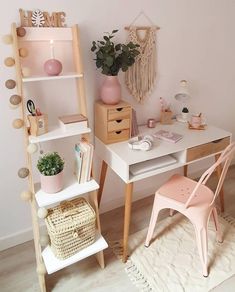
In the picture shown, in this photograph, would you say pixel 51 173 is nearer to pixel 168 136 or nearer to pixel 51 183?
pixel 51 183

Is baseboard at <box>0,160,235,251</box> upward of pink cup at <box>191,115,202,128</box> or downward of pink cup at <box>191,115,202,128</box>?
downward

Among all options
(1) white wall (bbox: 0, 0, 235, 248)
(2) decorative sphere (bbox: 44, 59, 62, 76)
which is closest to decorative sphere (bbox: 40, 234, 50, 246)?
(1) white wall (bbox: 0, 0, 235, 248)

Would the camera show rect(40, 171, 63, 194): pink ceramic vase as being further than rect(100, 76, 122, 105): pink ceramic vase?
No

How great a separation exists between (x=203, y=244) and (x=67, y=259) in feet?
2.67

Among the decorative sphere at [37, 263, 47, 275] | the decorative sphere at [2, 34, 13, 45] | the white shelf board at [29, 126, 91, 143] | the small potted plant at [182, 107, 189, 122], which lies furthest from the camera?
the small potted plant at [182, 107, 189, 122]

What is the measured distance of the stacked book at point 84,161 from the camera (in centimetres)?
153

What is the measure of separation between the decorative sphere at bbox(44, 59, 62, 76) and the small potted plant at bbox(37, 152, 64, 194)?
1.48 ft

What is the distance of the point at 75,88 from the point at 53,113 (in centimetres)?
22

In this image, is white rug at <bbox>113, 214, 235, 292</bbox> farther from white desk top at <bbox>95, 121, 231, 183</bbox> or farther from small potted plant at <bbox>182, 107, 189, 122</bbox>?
small potted plant at <bbox>182, 107, 189, 122</bbox>

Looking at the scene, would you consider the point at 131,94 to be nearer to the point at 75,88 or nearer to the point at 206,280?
the point at 75,88

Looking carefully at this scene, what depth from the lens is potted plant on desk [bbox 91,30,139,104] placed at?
63.2 inches

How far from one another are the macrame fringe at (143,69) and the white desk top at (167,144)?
29 cm

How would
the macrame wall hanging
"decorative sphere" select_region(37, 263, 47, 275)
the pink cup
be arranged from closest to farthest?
"decorative sphere" select_region(37, 263, 47, 275) < the macrame wall hanging < the pink cup

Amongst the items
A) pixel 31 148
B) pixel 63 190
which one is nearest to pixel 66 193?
pixel 63 190
